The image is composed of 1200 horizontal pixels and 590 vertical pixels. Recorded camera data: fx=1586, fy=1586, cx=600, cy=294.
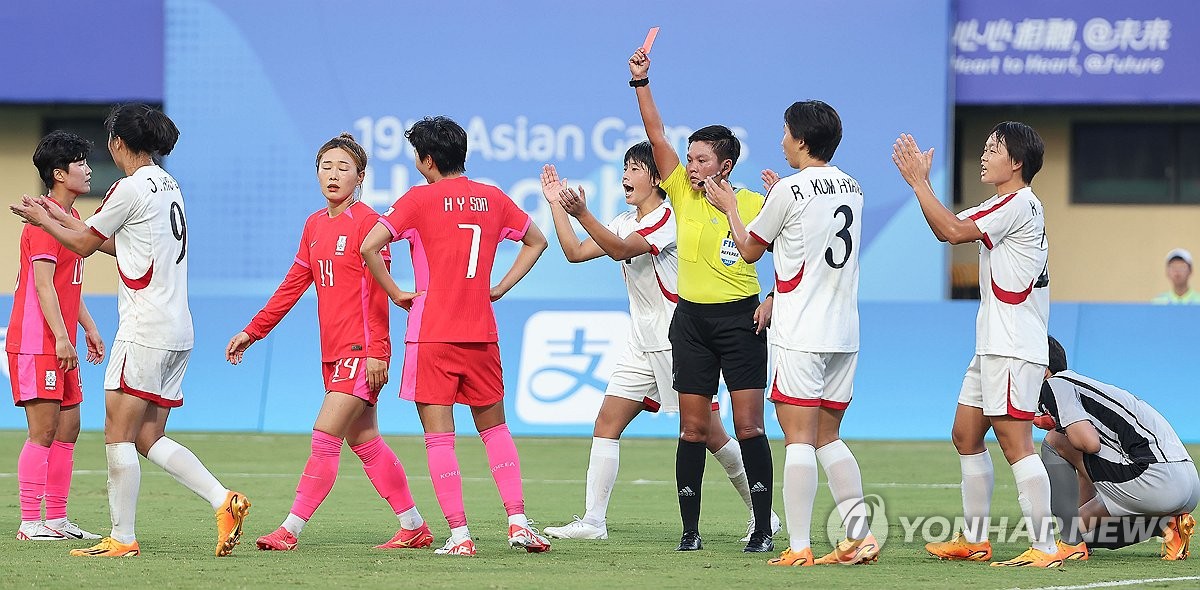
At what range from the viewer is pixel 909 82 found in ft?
64.1

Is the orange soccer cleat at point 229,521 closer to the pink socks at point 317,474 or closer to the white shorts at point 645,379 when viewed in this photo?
the pink socks at point 317,474

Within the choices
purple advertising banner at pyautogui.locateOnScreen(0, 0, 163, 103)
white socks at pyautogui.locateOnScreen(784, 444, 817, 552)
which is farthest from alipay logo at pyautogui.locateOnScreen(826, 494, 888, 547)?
purple advertising banner at pyautogui.locateOnScreen(0, 0, 163, 103)

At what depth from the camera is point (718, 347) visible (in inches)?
316

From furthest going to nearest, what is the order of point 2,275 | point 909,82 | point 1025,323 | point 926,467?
point 2,275 < point 909,82 < point 926,467 < point 1025,323

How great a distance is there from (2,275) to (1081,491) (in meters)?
19.4

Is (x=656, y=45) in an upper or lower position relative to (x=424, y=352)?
upper

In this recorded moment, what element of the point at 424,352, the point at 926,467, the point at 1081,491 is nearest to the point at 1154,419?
the point at 1081,491

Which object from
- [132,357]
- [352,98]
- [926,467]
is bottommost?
[926,467]

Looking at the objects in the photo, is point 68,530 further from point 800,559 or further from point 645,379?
point 800,559

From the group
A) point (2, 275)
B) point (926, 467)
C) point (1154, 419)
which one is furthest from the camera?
point (2, 275)

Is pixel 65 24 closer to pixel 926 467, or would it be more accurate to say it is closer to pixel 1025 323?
pixel 926 467

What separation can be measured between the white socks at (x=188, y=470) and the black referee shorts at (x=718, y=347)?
239cm

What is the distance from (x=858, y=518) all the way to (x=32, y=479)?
4.53 meters

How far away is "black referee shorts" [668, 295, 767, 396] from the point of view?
799cm
